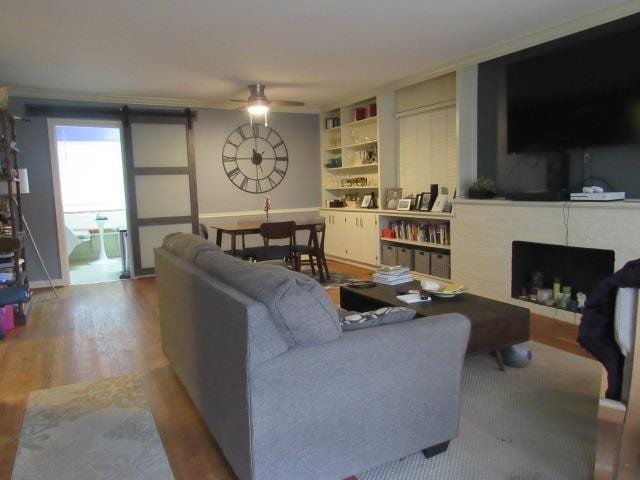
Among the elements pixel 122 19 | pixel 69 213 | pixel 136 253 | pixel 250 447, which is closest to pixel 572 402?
pixel 250 447

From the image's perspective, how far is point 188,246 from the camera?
2510 mm

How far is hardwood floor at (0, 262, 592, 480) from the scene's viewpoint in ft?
6.91

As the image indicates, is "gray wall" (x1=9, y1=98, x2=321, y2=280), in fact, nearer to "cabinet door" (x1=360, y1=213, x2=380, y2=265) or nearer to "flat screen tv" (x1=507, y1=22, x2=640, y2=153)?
"cabinet door" (x1=360, y1=213, x2=380, y2=265)

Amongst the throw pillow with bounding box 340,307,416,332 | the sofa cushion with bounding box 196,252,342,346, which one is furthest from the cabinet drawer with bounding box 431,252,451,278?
the sofa cushion with bounding box 196,252,342,346

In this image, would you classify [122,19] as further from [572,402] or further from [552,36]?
[572,402]

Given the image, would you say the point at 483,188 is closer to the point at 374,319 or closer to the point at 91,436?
the point at 374,319

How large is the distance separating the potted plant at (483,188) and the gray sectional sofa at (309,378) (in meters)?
2.76

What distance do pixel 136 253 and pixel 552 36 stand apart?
17.1 ft

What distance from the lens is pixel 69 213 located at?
7.83m

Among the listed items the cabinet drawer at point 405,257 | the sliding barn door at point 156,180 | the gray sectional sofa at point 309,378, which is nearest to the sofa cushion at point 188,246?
the gray sectional sofa at point 309,378

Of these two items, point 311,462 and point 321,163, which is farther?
point 321,163

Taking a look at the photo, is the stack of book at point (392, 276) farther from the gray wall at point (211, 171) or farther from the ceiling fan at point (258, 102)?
the gray wall at point (211, 171)

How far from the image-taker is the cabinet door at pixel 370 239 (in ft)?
19.7

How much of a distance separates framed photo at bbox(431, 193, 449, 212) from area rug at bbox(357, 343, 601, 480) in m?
2.32
